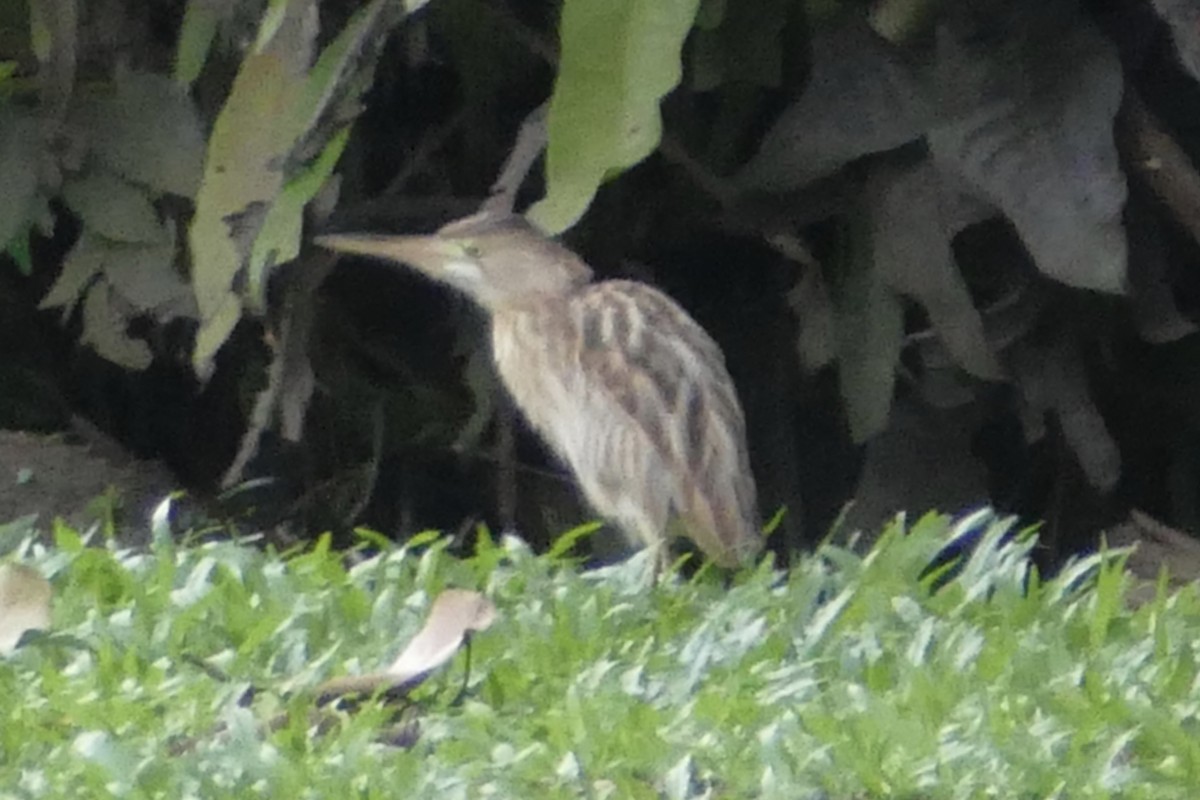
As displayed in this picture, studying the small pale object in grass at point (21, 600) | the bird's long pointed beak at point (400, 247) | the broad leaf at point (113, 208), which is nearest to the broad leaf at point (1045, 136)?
the bird's long pointed beak at point (400, 247)

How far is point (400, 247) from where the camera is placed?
6.98m

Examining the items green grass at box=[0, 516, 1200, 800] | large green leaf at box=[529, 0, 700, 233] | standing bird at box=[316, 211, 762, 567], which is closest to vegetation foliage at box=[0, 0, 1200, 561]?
large green leaf at box=[529, 0, 700, 233]

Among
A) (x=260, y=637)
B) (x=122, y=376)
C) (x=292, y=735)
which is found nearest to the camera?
(x=292, y=735)

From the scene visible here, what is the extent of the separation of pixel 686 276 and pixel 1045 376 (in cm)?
141

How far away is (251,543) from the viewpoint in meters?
6.61

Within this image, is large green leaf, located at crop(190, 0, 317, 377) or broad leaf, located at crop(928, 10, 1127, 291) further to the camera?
large green leaf, located at crop(190, 0, 317, 377)

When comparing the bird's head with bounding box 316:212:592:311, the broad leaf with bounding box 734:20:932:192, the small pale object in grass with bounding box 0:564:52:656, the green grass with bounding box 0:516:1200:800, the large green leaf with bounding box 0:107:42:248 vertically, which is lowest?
the green grass with bounding box 0:516:1200:800

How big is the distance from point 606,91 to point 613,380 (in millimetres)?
833

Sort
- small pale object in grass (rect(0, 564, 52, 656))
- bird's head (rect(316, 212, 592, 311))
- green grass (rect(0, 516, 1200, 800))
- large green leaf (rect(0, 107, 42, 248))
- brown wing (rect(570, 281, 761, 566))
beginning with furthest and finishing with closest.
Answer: large green leaf (rect(0, 107, 42, 248))
bird's head (rect(316, 212, 592, 311))
brown wing (rect(570, 281, 761, 566))
small pale object in grass (rect(0, 564, 52, 656))
green grass (rect(0, 516, 1200, 800))

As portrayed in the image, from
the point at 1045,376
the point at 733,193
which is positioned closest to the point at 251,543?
the point at 733,193

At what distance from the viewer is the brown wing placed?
6.12m

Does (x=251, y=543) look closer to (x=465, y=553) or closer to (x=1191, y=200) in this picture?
(x=465, y=553)

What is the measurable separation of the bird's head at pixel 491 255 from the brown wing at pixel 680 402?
32 centimetres

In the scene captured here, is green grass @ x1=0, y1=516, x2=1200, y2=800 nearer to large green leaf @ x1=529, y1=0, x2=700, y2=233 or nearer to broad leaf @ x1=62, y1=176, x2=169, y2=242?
large green leaf @ x1=529, y1=0, x2=700, y2=233
